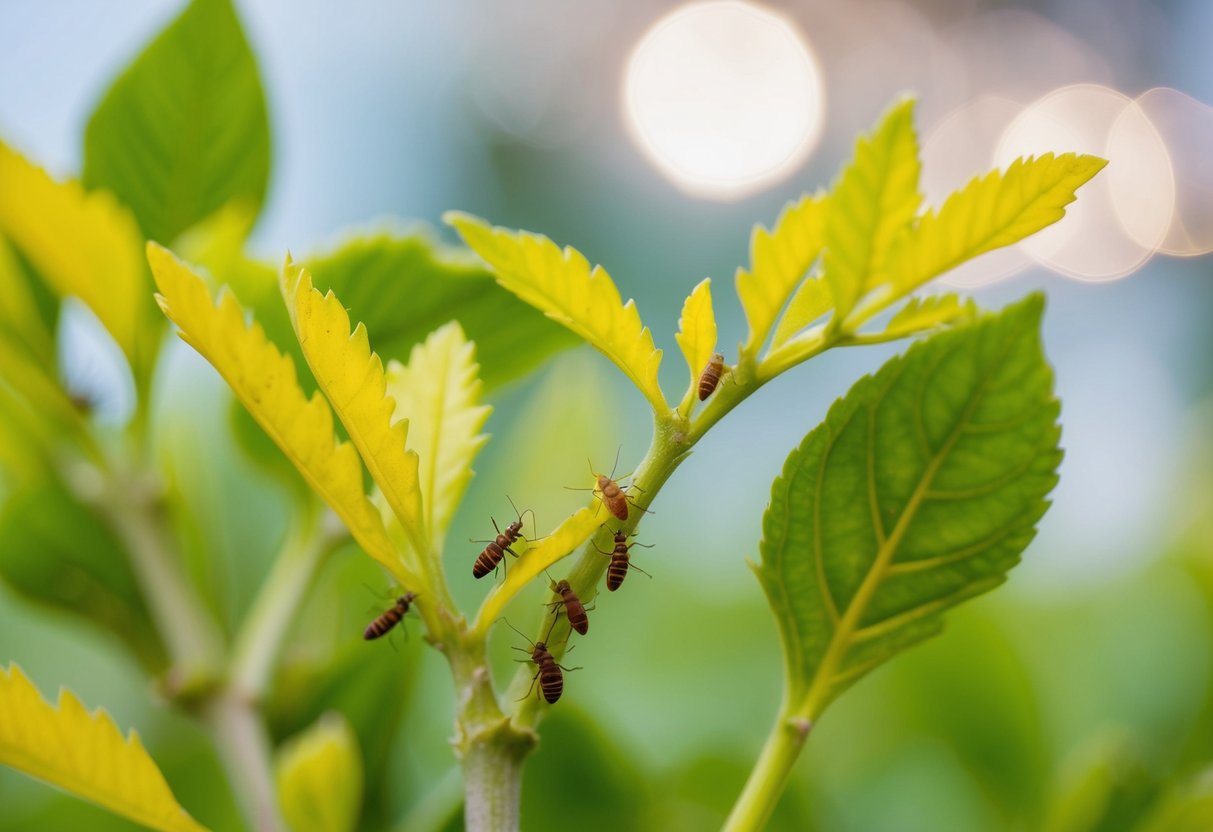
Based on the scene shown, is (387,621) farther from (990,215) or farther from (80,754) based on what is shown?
(990,215)

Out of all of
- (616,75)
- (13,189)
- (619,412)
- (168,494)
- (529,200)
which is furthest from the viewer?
(616,75)

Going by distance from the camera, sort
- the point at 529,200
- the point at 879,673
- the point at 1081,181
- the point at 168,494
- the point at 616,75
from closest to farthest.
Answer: the point at 1081,181 < the point at 168,494 < the point at 879,673 < the point at 529,200 < the point at 616,75

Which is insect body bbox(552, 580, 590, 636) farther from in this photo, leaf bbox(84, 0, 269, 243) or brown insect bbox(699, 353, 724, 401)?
leaf bbox(84, 0, 269, 243)

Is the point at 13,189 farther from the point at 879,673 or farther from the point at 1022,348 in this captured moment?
the point at 879,673

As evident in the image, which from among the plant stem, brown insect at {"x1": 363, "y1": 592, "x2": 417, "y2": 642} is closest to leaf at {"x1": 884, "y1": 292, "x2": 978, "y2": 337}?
brown insect at {"x1": 363, "y1": 592, "x2": 417, "y2": 642}

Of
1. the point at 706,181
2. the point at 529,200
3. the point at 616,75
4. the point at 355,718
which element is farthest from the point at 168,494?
the point at 616,75

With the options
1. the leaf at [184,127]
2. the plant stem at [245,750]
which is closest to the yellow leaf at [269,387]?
the plant stem at [245,750]

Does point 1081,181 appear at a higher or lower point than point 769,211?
lower
